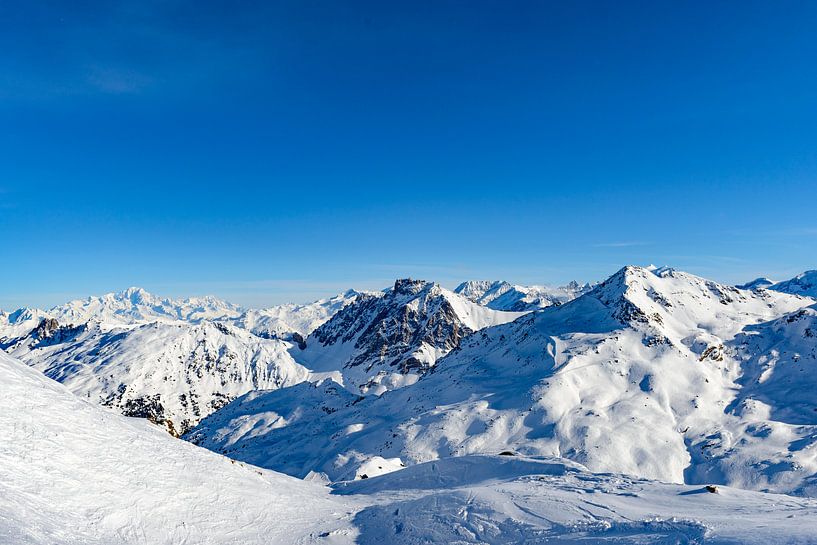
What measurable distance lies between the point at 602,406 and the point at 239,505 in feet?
303

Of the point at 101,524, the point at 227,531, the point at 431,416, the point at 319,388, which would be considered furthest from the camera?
the point at 319,388

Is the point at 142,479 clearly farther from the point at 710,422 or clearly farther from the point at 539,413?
the point at 710,422

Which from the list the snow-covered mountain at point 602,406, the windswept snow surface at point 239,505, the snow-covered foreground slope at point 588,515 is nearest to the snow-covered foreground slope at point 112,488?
the windswept snow surface at point 239,505

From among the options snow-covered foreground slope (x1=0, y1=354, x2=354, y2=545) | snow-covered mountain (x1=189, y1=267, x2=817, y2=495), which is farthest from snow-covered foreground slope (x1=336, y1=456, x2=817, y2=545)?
snow-covered mountain (x1=189, y1=267, x2=817, y2=495)

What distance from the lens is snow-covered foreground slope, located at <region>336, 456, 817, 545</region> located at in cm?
1809

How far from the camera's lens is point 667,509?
23.8m

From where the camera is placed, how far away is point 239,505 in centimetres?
2500

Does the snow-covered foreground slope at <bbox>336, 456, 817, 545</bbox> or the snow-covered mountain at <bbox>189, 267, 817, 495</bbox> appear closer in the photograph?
the snow-covered foreground slope at <bbox>336, 456, 817, 545</bbox>

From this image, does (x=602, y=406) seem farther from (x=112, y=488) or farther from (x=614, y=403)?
(x=112, y=488)

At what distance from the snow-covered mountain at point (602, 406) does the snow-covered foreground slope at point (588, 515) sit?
4858 centimetres

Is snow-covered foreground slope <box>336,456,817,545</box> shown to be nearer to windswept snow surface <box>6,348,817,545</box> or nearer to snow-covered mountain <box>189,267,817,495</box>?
windswept snow surface <box>6,348,817,545</box>

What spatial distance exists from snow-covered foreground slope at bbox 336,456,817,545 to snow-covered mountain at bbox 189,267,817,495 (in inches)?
1913

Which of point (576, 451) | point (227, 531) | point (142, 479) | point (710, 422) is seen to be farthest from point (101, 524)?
point (710, 422)

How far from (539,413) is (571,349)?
93.0ft
